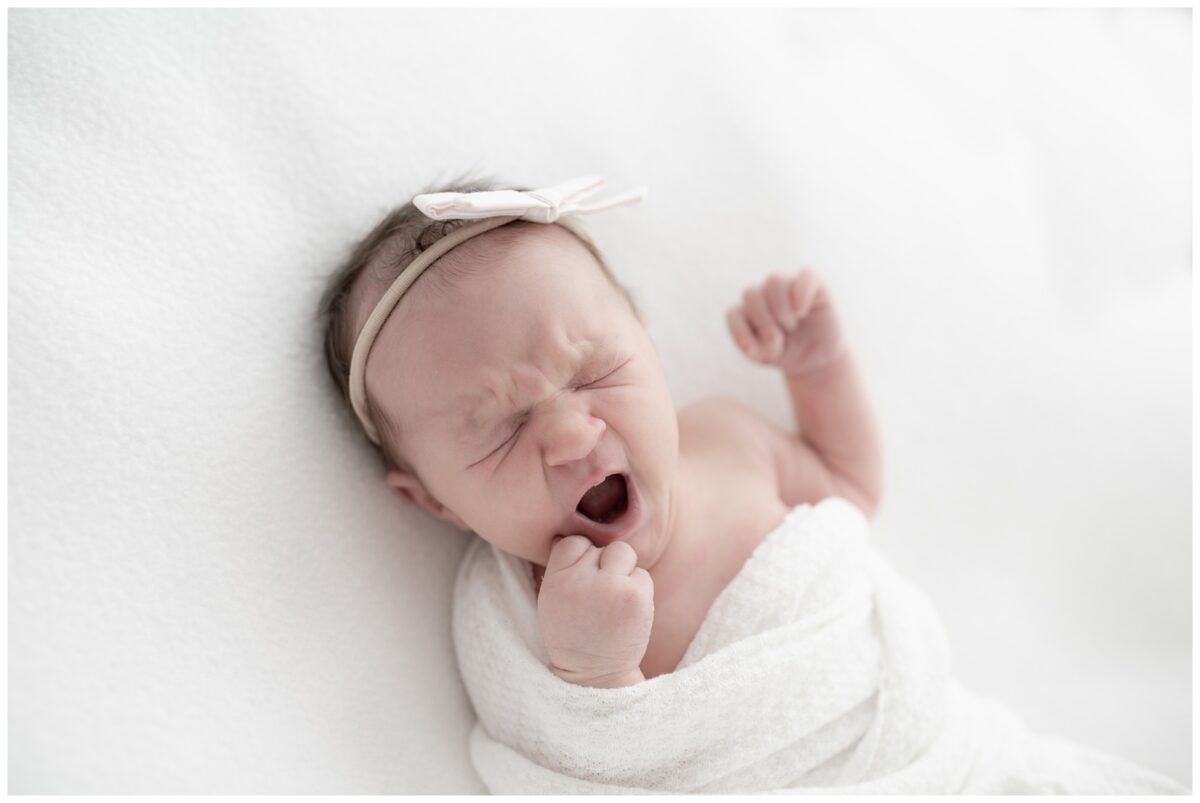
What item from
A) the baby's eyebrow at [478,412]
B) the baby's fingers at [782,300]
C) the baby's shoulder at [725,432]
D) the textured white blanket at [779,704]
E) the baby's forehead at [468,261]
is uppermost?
the baby's forehead at [468,261]

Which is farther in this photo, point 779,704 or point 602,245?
point 602,245

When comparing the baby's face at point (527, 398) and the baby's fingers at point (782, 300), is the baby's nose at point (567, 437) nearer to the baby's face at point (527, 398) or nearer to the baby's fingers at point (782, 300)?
the baby's face at point (527, 398)

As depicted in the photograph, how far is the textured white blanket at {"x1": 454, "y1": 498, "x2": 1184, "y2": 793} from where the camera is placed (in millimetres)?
1235

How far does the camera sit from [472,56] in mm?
1571

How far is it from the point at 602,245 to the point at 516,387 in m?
0.51

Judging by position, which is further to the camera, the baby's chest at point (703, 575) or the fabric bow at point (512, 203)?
the baby's chest at point (703, 575)

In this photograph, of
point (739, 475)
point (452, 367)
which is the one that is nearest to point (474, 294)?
point (452, 367)

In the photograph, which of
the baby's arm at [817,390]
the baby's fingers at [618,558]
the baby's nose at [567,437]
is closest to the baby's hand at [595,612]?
the baby's fingers at [618,558]

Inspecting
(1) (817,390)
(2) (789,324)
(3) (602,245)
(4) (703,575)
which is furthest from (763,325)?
(4) (703,575)

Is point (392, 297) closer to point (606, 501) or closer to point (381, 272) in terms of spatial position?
point (381, 272)

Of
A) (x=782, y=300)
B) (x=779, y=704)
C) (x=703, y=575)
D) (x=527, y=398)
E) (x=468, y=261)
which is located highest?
(x=468, y=261)

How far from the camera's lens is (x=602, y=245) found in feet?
5.33

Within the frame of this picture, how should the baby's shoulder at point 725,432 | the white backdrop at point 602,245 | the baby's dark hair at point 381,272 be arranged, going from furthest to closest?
the baby's shoulder at point 725,432, the baby's dark hair at point 381,272, the white backdrop at point 602,245

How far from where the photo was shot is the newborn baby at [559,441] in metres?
1.20
